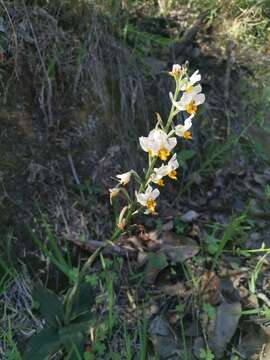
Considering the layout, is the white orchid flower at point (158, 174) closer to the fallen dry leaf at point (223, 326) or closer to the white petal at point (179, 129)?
the white petal at point (179, 129)

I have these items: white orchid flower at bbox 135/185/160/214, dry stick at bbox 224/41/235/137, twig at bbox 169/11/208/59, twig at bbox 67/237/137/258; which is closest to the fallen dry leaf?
twig at bbox 67/237/137/258

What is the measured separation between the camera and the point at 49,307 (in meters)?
1.85

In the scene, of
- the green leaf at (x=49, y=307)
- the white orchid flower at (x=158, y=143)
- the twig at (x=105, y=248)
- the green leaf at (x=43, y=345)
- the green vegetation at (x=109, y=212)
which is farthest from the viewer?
the twig at (x=105, y=248)

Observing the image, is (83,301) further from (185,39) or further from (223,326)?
(185,39)

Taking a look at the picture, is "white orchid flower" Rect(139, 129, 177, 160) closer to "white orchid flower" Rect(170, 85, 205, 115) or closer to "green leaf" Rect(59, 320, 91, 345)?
"white orchid flower" Rect(170, 85, 205, 115)

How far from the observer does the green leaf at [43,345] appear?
1.75m

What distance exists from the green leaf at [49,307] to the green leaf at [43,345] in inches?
1.3

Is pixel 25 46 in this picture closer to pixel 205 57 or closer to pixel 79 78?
pixel 79 78

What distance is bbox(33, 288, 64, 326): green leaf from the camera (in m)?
1.85

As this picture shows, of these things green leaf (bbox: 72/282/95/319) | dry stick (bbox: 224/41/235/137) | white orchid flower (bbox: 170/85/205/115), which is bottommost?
green leaf (bbox: 72/282/95/319)

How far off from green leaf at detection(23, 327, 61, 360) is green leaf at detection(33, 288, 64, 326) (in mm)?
34

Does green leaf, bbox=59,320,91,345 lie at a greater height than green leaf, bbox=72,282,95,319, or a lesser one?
lesser

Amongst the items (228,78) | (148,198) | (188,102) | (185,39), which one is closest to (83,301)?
(148,198)

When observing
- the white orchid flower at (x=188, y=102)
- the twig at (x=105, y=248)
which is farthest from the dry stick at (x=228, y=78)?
the white orchid flower at (x=188, y=102)
